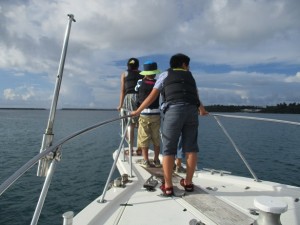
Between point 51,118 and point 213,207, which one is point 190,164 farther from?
point 51,118

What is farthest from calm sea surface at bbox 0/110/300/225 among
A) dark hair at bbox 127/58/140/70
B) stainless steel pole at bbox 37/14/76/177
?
stainless steel pole at bbox 37/14/76/177

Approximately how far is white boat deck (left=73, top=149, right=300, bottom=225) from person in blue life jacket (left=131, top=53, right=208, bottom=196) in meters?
0.31

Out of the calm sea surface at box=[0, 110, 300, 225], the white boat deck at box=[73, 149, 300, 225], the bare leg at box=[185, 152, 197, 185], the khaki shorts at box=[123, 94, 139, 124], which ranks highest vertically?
the khaki shorts at box=[123, 94, 139, 124]

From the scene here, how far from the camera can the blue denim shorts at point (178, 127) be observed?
3998 millimetres

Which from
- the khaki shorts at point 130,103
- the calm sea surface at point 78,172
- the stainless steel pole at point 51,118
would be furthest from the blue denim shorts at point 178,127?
the calm sea surface at point 78,172

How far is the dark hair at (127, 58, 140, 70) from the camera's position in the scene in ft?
21.2

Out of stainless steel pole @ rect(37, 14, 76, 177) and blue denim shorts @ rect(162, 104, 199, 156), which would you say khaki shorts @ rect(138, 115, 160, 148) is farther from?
stainless steel pole @ rect(37, 14, 76, 177)

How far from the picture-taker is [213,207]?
3.58 m

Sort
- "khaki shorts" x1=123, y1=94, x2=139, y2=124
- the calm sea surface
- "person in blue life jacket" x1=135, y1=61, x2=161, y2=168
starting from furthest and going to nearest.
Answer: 1. the calm sea surface
2. "khaki shorts" x1=123, y1=94, x2=139, y2=124
3. "person in blue life jacket" x1=135, y1=61, x2=161, y2=168

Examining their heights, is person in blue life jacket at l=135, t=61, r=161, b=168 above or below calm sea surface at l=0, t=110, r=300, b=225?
above

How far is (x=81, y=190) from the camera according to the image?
946 cm

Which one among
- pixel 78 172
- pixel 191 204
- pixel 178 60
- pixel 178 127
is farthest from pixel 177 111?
pixel 78 172

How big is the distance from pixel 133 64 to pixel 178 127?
2.87 metres

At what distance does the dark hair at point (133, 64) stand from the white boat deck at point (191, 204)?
8.55ft
